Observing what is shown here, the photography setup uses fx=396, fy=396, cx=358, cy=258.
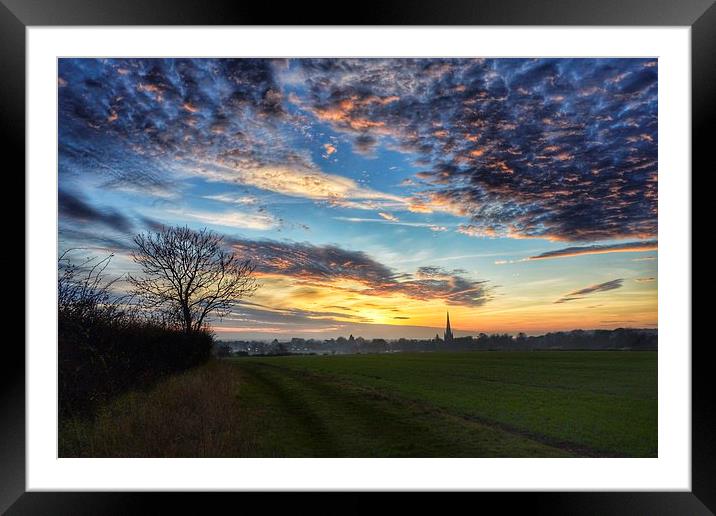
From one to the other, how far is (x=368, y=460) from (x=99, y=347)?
2.37 metres

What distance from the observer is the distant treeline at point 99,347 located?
3.00m

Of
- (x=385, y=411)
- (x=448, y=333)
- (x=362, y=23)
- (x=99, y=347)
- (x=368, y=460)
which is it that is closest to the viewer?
(x=362, y=23)

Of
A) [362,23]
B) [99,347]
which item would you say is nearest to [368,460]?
[99,347]

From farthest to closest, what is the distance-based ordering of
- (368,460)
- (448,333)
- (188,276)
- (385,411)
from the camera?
(448,333)
(385,411)
(188,276)
(368,460)

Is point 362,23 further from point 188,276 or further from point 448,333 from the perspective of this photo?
point 448,333

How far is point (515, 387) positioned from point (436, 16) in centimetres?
580

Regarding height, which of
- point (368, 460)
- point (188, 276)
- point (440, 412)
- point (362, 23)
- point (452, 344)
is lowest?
point (440, 412)

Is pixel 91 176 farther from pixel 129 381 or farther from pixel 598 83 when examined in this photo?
pixel 598 83

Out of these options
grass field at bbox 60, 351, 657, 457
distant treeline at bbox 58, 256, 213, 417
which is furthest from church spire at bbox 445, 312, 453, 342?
distant treeline at bbox 58, 256, 213, 417

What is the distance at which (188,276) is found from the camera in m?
3.79

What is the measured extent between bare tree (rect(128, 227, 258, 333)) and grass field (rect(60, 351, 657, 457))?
591 millimetres

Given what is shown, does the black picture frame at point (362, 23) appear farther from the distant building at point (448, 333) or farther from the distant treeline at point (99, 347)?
the distant building at point (448, 333)

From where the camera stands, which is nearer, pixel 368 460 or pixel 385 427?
pixel 368 460

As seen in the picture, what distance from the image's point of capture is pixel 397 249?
389 centimetres
